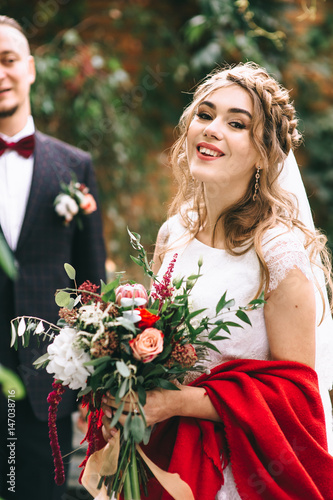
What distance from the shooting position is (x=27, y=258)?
2488mm

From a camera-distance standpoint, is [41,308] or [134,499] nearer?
[134,499]

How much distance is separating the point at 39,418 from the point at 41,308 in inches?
18.2

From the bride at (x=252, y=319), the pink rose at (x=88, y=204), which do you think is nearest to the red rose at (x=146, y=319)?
the bride at (x=252, y=319)

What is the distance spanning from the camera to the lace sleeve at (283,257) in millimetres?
1635

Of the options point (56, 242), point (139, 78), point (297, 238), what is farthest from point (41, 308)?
point (139, 78)

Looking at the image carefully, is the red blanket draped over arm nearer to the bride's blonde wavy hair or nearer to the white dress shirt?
the bride's blonde wavy hair

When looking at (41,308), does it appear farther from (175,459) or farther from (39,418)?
(175,459)

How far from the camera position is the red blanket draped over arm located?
1.52 meters

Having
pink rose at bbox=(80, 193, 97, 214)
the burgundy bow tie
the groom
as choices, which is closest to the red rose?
the groom

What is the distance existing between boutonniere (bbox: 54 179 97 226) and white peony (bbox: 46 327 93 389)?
1.10 m

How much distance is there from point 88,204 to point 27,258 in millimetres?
Result: 381

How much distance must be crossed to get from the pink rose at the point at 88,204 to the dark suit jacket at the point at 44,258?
5 centimetres

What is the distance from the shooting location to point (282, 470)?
1526 mm

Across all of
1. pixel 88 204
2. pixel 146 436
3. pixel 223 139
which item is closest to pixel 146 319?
pixel 146 436
